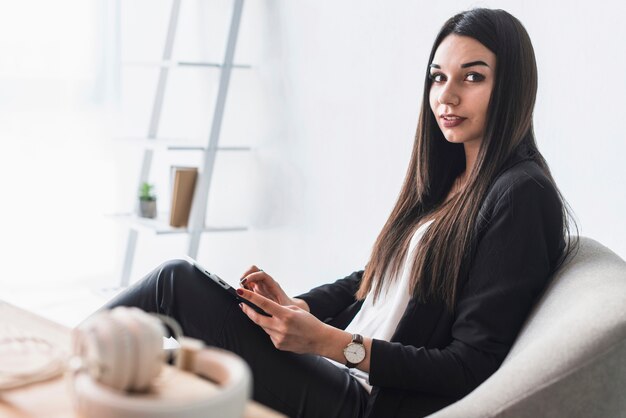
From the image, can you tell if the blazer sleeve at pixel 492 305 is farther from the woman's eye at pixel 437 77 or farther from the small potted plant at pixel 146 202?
the small potted plant at pixel 146 202

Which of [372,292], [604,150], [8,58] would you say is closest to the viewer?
[372,292]

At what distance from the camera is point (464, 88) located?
160 centimetres

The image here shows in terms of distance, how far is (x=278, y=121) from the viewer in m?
3.09

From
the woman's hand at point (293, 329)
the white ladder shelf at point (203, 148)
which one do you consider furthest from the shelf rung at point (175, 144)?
the woman's hand at point (293, 329)

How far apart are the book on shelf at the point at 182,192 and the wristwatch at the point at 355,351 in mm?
1831

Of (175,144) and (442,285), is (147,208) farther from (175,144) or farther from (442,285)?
(442,285)

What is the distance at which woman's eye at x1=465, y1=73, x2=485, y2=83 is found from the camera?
1.58 m

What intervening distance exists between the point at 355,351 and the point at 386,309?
0.22m

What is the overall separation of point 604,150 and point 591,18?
0.96ft

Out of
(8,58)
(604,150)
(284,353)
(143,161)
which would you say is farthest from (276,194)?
(284,353)

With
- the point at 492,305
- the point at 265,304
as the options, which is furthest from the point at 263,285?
the point at 492,305

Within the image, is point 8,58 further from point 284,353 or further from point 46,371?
point 46,371

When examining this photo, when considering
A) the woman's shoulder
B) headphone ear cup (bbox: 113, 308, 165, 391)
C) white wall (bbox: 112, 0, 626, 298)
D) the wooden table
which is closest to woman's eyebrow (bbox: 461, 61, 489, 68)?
the woman's shoulder

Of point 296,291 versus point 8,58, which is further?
point 8,58
